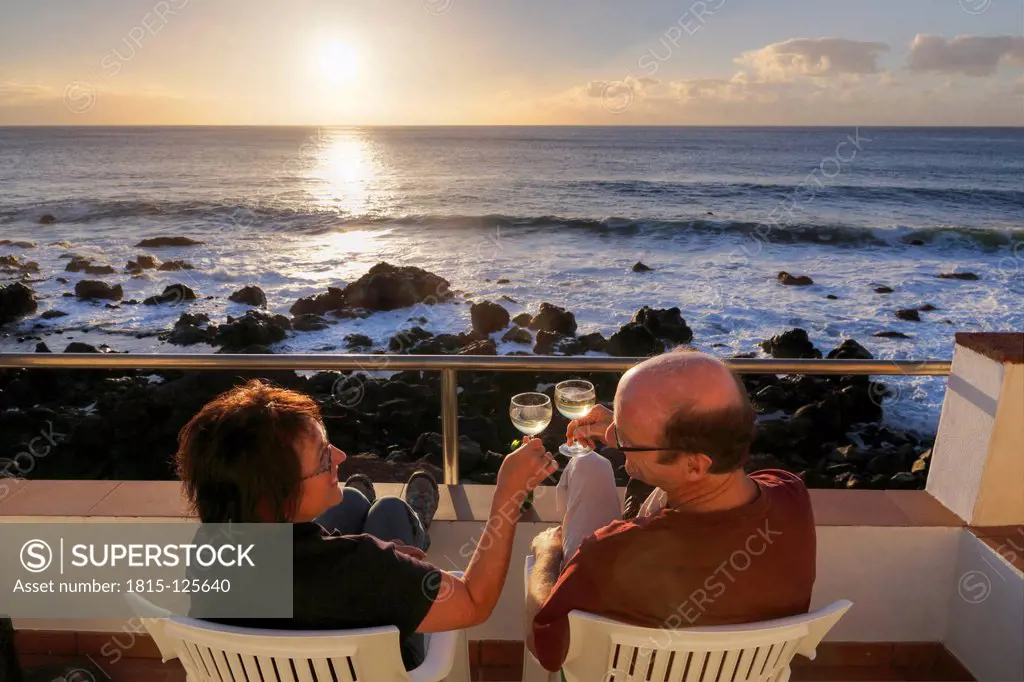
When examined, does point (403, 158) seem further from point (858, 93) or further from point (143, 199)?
point (858, 93)

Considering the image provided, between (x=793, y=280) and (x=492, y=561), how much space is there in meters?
17.1

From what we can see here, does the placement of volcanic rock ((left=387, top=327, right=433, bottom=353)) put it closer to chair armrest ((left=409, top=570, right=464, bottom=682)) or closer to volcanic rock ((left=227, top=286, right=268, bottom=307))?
volcanic rock ((left=227, top=286, right=268, bottom=307))

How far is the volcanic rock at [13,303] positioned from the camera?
46.6ft

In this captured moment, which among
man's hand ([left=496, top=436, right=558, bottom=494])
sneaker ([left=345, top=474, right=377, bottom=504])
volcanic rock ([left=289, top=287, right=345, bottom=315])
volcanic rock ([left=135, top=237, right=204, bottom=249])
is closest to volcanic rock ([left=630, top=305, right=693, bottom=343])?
volcanic rock ([left=289, top=287, right=345, bottom=315])

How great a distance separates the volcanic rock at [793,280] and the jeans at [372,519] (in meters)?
16.3

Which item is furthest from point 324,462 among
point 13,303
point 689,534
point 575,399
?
point 13,303

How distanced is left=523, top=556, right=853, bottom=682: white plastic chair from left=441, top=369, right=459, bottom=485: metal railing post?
1348mm

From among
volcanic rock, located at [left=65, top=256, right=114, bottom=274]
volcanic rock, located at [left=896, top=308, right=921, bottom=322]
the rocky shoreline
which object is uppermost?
the rocky shoreline

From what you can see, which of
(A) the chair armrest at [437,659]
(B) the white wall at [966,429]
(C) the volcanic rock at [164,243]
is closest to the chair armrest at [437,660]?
(A) the chair armrest at [437,659]

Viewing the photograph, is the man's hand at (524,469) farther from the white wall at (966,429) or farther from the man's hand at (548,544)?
the white wall at (966,429)

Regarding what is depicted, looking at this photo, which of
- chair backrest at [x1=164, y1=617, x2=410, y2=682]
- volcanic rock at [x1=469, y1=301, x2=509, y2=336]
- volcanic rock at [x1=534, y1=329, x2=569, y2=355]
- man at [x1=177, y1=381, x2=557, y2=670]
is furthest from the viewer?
volcanic rock at [x1=469, y1=301, x2=509, y2=336]

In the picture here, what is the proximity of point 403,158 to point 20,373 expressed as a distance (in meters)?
36.9

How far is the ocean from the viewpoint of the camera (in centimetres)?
1436

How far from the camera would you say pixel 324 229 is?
2583cm
